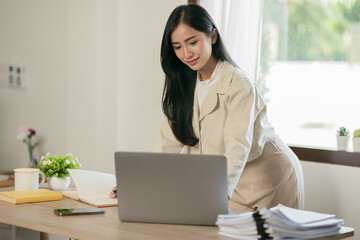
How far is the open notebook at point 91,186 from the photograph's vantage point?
221 centimetres

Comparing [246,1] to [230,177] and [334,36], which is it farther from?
[230,177]

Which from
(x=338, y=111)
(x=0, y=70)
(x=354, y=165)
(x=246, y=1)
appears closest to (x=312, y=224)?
(x=354, y=165)

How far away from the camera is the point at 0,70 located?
4.61 meters

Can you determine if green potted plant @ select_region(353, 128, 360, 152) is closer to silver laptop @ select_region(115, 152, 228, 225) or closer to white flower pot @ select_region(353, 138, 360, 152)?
white flower pot @ select_region(353, 138, 360, 152)

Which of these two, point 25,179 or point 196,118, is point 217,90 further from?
point 25,179

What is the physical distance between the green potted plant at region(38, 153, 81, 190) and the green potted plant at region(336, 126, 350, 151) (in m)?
1.29

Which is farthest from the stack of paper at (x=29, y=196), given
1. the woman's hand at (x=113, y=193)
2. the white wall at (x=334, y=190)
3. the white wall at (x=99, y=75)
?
the white wall at (x=99, y=75)

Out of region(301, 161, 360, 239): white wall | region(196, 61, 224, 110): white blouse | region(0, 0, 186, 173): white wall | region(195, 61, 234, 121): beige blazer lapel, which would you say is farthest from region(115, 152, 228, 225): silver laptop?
region(0, 0, 186, 173): white wall

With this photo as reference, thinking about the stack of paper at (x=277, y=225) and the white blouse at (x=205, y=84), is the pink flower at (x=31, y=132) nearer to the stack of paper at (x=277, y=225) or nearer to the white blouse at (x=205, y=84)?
the white blouse at (x=205, y=84)

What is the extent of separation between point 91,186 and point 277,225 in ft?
2.87

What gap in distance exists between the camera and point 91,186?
7.41ft

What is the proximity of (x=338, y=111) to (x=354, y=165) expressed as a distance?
37 cm

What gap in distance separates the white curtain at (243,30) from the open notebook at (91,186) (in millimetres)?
1148

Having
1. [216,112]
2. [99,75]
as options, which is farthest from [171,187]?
[99,75]
